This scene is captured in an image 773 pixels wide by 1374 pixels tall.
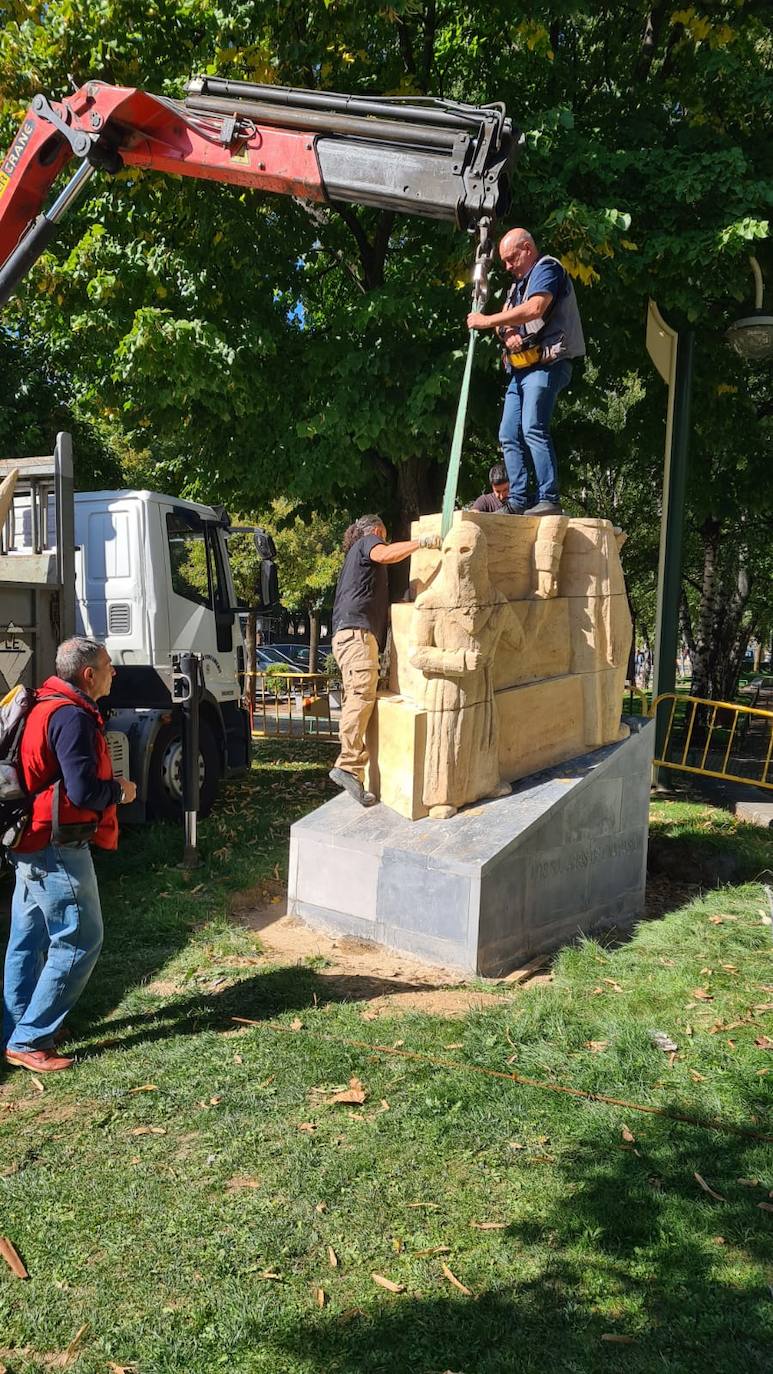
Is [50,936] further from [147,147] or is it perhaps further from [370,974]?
[147,147]

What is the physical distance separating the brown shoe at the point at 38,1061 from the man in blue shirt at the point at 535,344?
458cm

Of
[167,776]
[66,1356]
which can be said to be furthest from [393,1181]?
[167,776]

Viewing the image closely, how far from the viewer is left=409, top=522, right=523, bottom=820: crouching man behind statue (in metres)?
→ 5.92

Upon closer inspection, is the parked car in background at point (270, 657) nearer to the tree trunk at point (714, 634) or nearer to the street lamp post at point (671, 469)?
the tree trunk at point (714, 634)

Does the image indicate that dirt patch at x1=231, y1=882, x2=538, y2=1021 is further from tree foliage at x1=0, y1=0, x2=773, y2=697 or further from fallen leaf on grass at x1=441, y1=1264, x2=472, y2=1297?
tree foliage at x1=0, y1=0, x2=773, y2=697

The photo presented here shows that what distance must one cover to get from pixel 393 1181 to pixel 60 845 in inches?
77.2

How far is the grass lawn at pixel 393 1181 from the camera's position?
273 cm

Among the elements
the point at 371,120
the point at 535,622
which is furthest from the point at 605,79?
the point at 535,622

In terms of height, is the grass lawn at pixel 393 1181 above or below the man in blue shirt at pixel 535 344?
below

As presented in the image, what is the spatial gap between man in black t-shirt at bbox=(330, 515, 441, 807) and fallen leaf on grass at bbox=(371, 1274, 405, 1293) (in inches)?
141

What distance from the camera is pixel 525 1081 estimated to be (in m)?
4.19

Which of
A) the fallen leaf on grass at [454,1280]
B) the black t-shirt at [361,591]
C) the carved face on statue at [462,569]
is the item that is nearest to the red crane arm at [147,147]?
the black t-shirt at [361,591]

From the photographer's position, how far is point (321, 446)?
31.4ft

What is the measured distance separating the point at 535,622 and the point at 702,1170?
154 inches
